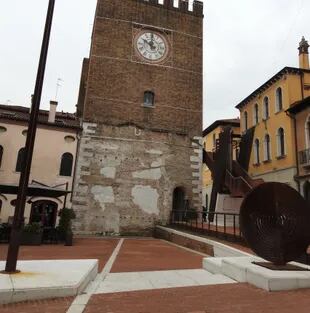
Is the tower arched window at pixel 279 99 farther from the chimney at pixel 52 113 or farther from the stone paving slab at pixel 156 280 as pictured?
the stone paving slab at pixel 156 280

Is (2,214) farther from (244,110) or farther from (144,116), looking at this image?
(244,110)

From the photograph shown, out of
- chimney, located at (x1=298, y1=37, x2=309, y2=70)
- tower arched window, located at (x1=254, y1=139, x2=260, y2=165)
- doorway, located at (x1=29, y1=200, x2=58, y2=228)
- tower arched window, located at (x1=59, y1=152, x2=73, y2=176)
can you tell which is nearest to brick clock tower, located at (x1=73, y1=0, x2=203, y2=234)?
tower arched window, located at (x1=59, y1=152, x2=73, y2=176)

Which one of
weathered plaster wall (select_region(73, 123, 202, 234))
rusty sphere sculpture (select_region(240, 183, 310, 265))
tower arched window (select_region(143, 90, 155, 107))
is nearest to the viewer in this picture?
rusty sphere sculpture (select_region(240, 183, 310, 265))

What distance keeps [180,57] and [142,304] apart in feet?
72.1

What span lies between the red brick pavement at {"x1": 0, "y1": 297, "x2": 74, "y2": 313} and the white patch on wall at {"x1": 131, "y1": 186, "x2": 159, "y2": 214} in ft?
52.9

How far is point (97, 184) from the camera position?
20500 millimetres

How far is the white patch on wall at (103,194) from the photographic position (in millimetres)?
20359

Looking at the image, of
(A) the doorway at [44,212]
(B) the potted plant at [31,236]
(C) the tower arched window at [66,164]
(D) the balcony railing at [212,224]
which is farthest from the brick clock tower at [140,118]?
(B) the potted plant at [31,236]

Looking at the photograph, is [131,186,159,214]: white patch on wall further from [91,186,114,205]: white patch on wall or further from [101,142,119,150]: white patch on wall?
[101,142,119,150]: white patch on wall

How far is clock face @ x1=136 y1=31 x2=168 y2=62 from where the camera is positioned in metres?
23.8

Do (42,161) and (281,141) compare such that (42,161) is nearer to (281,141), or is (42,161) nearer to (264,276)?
(281,141)

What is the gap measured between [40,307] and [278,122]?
22.0 m

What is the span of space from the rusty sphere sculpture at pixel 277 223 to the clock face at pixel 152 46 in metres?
18.5

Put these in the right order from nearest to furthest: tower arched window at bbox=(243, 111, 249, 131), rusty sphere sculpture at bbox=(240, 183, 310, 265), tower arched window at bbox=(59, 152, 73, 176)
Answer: rusty sphere sculpture at bbox=(240, 183, 310, 265), tower arched window at bbox=(59, 152, 73, 176), tower arched window at bbox=(243, 111, 249, 131)
